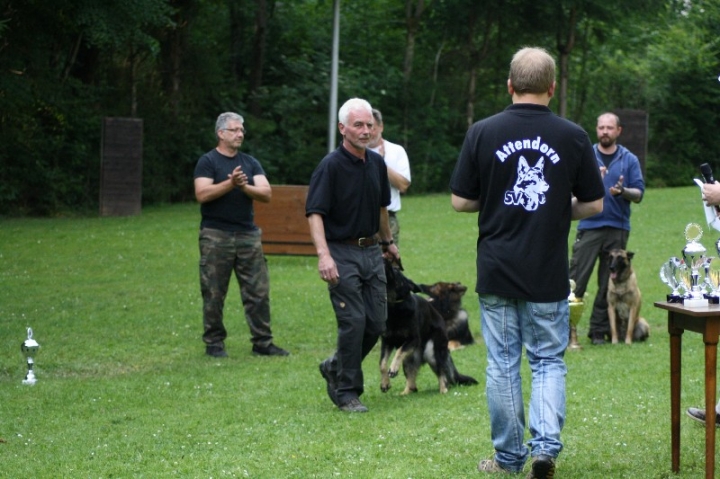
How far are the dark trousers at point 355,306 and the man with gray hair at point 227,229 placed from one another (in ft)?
9.06

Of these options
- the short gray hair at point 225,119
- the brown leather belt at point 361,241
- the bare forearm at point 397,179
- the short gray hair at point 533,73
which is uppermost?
the short gray hair at point 225,119

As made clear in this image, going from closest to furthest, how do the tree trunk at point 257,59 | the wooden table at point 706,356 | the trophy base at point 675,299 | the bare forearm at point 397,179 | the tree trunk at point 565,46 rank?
the wooden table at point 706,356, the trophy base at point 675,299, the bare forearm at point 397,179, the tree trunk at point 257,59, the tree trunk at point 565,46

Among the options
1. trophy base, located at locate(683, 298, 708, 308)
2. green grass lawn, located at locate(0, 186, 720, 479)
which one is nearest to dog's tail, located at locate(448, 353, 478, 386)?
green grass lawn, located at locate(0, 186, 720, 479)

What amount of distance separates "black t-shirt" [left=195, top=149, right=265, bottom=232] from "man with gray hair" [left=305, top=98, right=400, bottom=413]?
9.17ft

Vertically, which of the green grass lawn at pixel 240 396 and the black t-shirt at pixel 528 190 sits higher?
the black t-shirt at pixel 528 190

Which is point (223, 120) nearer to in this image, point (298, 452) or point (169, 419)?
point (169, 419)

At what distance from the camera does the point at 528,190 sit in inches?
201

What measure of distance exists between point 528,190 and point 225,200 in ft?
18.6

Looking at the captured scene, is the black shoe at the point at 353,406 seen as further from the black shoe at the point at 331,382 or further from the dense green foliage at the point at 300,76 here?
the dense green foliage at the point at 300,76

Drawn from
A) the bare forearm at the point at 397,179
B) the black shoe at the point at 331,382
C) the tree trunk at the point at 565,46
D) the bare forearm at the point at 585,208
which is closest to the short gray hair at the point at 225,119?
the bare forearm at the point at 397,179

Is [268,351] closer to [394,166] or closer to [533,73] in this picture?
[394,166]

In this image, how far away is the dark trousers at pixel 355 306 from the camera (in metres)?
7.55

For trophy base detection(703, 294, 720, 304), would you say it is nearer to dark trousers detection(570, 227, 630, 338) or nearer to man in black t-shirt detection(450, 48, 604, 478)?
man in black t-shirt detection(450, 48, 604, 478)

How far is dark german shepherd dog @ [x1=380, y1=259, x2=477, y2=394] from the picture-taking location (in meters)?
8.20
